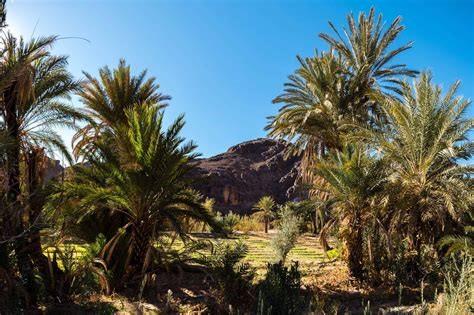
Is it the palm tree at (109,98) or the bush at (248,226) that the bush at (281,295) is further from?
the bush at (248,226)

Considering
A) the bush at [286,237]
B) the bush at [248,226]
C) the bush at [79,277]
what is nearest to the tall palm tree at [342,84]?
the bush at [286,237]

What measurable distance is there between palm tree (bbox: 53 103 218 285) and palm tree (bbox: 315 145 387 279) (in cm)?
344

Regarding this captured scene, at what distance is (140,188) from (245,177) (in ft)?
165

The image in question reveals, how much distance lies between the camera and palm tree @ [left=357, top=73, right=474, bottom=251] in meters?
9.66

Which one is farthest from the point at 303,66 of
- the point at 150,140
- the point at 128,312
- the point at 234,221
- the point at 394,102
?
the point at 234,221

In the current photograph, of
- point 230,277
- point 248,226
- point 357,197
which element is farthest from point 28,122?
point 248,226

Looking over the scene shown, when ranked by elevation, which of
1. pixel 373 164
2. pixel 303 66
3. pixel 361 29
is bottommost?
pixel 373 164

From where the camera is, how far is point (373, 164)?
33.6ft

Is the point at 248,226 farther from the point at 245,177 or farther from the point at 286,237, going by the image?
the point at 245,177

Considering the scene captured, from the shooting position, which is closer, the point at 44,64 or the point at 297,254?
the point at 44,64

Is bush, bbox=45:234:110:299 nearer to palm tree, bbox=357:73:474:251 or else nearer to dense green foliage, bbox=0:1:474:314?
dense green foliage, bbox=0:1:474:314

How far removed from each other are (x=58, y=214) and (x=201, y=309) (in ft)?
12.7

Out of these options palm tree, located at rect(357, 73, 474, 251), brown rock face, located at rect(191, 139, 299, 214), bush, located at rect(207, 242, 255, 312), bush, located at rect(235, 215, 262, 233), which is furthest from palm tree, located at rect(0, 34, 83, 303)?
brown rock face, located at rect(191, 139, 299, 214)

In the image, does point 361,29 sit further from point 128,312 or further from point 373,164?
point 128,312
